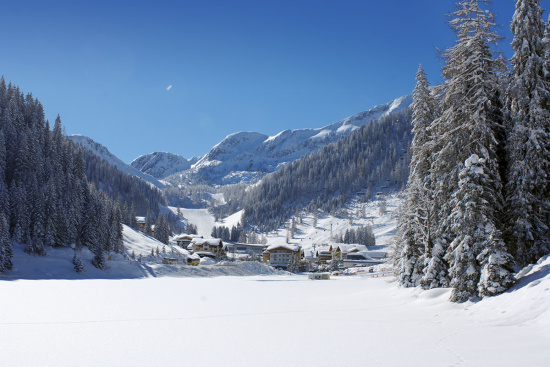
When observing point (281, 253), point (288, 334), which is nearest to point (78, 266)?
point (288, 334)

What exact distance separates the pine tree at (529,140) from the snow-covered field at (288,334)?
2032mm

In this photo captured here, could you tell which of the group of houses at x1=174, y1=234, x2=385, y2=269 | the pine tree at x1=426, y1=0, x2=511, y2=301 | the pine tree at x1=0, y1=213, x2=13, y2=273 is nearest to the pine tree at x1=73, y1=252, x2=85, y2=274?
the pine tree at x1=0, y1=213, x2=13, y2=273

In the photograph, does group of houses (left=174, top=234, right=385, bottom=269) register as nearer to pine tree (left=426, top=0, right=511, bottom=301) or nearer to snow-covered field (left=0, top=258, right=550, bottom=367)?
pine tree (left=426, top=0, right=511, bottom=301)

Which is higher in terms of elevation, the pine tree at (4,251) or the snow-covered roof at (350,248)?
the pine tree at (4,251)

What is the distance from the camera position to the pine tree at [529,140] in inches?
761

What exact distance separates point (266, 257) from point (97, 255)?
72549mm

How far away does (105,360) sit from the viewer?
1066cm

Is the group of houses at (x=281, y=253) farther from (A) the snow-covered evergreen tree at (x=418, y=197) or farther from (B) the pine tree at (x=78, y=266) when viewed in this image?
(A) the snow-covered evergreen tree at (x=418, y=197)

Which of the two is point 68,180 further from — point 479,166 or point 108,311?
point 479,166

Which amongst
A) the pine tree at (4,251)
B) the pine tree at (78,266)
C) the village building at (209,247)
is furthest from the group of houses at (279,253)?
the pine tree at (4,251)

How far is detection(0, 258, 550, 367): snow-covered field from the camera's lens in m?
10.7

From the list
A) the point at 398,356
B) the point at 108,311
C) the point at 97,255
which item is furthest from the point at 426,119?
the point at 97,255

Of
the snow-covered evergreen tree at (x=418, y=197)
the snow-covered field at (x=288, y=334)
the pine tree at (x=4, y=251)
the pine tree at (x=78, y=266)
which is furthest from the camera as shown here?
the pine tree at (x=78, y=266)

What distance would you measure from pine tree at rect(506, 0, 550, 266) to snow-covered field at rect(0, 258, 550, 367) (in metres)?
2.03
